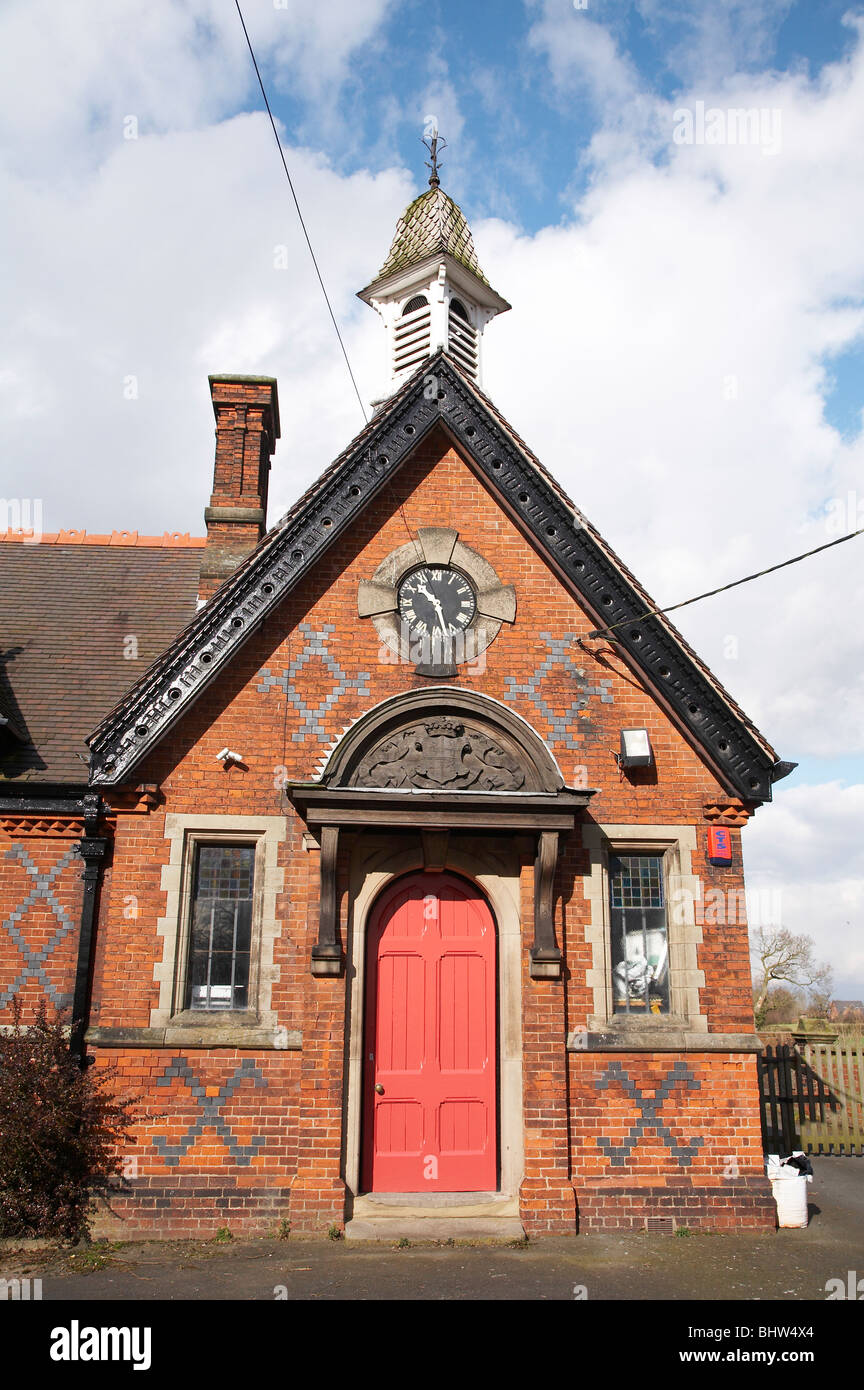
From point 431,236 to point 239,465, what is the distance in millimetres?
4359

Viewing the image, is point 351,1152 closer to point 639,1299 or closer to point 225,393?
point 639,1299

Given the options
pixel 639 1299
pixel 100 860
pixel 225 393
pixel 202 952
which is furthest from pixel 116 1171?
pixel 225 393

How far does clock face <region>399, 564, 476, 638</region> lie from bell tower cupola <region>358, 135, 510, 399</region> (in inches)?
161

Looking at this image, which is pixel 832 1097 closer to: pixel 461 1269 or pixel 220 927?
pixel 461 1269

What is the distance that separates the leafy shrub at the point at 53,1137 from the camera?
8.45m

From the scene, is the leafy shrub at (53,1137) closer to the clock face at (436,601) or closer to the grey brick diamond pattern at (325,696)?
the grey brick diamond pattern at (325,696)

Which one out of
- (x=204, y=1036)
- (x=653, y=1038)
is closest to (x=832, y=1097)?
(x=653, y=1038)

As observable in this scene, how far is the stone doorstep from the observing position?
8531mm

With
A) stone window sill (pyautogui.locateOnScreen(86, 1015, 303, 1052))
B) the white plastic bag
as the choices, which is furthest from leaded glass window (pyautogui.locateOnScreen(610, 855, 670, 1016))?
stone window sill (pyautogui.locateOnScreen(86, 1015, 303, 1052))

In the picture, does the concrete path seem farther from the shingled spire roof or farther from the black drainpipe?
the shingled spire roof

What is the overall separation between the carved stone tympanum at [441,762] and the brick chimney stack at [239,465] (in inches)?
193

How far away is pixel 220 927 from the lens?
375 inches

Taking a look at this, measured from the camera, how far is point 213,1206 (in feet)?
28.7

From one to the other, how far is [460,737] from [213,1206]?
4829mm
